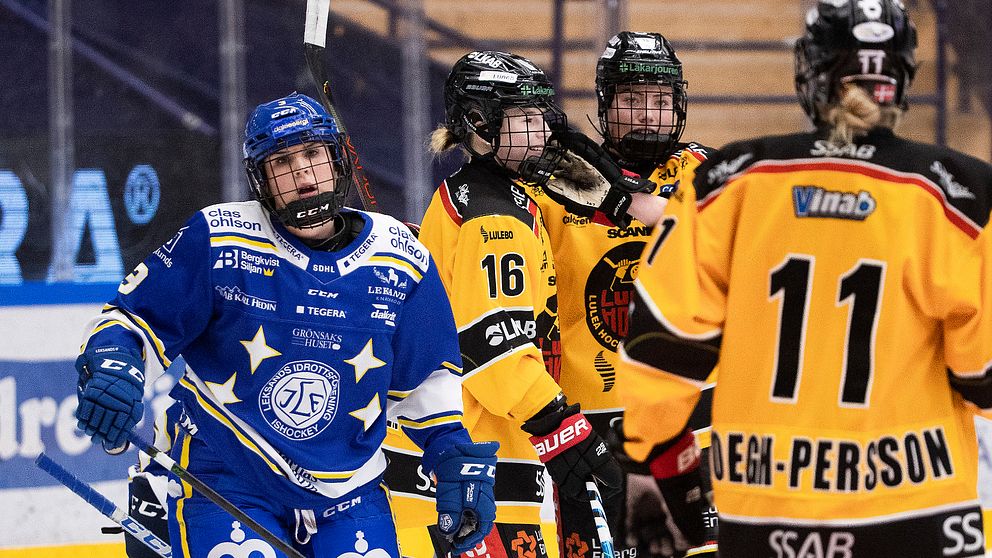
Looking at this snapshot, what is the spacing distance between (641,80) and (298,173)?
36.6 inches

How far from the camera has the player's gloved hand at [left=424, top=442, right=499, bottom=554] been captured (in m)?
2.60

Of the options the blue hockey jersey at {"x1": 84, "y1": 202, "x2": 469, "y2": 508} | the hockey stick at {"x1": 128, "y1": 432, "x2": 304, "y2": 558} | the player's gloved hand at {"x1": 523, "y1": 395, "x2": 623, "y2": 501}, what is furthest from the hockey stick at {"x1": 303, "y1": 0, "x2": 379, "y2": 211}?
the hockey stick at {"x1": 128, "y1": 432, "x2": 304, "y2": 558}

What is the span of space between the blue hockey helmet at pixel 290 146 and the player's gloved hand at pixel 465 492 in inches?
19.7

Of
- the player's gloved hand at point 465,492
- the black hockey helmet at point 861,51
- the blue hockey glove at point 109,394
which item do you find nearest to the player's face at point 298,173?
the blue hockey glove at point 109,394

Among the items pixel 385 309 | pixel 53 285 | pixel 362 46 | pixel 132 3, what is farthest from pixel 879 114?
pixel 132 3

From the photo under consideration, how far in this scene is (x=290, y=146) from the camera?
258 cm

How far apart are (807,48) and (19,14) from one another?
15.0 ft

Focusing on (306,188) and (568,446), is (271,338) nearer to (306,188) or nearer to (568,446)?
(306,188)

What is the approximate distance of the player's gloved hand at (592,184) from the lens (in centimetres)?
294

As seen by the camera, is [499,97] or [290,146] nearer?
[290,146]

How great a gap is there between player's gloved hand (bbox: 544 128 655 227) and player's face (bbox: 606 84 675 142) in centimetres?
12

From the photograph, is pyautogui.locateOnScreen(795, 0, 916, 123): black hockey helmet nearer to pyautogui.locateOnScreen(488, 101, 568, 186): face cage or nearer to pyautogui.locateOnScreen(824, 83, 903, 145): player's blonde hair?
pyautogui.locateOnScreen(824, 83, 903, 145): player's blonde hair

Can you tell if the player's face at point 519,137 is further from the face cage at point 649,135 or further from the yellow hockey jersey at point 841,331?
the yellow hockey jersey at point 841,331

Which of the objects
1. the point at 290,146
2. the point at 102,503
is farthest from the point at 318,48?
the point at 102,503
